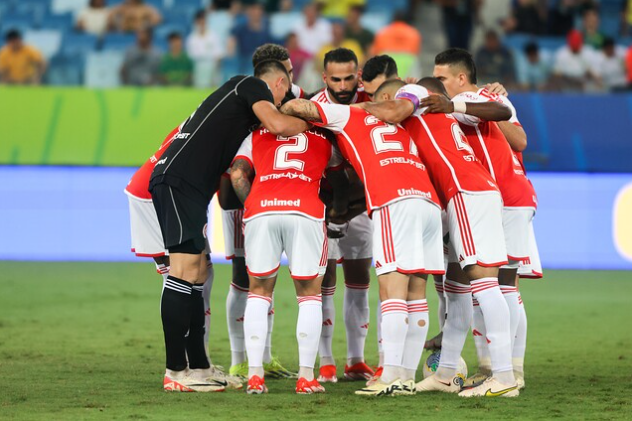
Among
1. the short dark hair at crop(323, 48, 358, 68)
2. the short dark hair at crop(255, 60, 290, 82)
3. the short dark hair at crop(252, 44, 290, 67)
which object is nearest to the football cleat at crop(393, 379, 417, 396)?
the short dark hair at crop(255, 60, 290, 82)

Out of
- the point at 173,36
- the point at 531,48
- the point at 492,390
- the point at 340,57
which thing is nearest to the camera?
the point at 492,390

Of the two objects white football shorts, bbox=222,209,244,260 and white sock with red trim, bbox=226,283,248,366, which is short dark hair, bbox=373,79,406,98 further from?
white sock with red trim, bbox=226,283,248,366

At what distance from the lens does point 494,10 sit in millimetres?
19156

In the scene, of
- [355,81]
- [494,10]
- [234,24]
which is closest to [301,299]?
[355,81]

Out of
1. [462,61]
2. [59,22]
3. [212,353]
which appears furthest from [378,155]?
[59,22]

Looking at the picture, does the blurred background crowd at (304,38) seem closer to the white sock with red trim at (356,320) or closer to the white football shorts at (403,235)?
the white sock with red trim at (356,320)

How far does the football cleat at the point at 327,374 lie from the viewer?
7632 mm

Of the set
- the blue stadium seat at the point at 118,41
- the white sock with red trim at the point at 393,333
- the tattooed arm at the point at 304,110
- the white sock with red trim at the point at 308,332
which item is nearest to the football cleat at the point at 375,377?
the white sock with red trim at the point at 393,333

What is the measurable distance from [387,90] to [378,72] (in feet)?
1.77

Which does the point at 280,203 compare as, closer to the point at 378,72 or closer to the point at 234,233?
the point at 234,233

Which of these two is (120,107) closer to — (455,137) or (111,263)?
(111,263)

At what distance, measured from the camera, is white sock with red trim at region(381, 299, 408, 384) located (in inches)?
261

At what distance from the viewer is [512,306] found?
23.4 feet

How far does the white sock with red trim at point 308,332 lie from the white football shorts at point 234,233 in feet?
3.56
